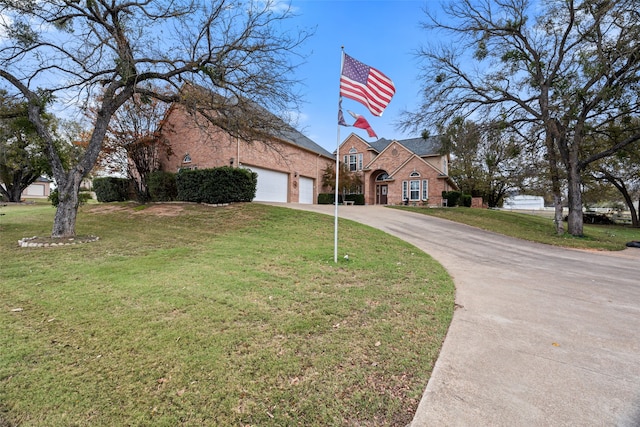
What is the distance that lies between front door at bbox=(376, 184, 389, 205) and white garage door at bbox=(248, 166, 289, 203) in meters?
11.6

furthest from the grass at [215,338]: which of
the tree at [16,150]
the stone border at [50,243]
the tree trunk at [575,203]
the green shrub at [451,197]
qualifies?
the green shrub at [451,197]

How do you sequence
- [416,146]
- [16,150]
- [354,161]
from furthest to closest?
1. [354,161]
2. [416,146]
3. [16,150]

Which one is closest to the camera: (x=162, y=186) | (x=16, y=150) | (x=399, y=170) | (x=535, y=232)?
(x=535, y=232)

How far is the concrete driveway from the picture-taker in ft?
6.51

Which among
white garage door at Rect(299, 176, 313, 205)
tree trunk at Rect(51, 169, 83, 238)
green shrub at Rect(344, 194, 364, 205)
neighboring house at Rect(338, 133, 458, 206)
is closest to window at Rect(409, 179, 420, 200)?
neighboring house at Rect(338, 133, 458, 206)

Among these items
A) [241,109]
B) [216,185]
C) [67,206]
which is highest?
[241,109]

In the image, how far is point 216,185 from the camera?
569 inches

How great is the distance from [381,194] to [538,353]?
27231mm

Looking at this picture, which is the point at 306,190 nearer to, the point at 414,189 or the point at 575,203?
the point at 414,189

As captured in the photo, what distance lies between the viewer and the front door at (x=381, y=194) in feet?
95.9

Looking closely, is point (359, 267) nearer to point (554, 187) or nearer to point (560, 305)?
point (560, 305)

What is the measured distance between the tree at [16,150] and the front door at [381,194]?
2508 cm

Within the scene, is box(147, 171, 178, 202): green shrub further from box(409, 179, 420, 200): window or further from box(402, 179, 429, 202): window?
box(409, 179, 420, 200): window

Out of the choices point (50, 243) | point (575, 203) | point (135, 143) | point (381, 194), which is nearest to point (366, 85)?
point (50, 243)
